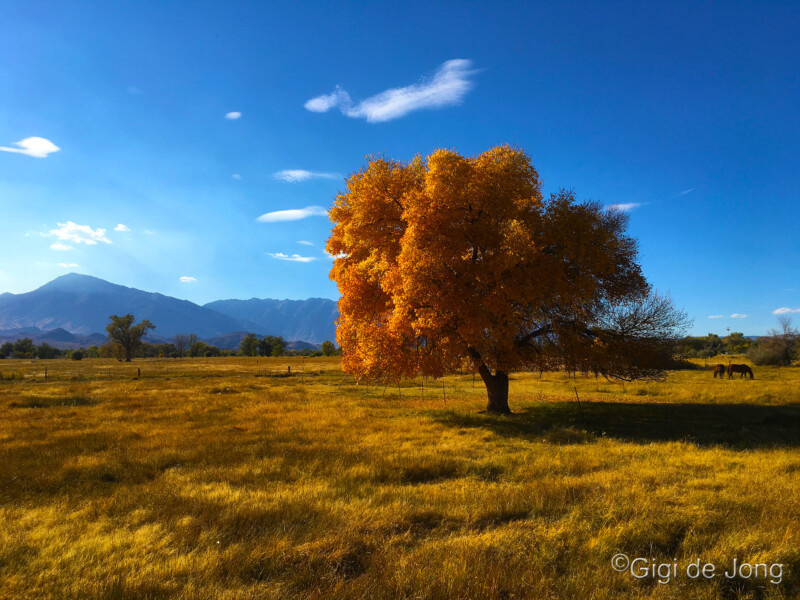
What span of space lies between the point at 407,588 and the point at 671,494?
6790 millimetres

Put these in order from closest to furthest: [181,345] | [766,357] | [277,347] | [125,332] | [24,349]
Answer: [766,357]
[125,332]
[24,349]
[277,347]
[181,345]

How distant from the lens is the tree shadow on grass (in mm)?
15969

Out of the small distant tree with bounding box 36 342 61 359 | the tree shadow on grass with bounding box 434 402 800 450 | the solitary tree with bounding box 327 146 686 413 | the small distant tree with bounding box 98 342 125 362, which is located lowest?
the small distant tree with bounding box 36 342 61 359

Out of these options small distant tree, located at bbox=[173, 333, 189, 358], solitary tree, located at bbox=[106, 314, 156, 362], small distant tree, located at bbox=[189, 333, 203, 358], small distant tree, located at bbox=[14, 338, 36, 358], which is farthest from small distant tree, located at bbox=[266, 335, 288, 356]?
small distant tree, located at bbox=[14, 338, 36, 358]

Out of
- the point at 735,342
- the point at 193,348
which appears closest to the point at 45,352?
the point at 193,348

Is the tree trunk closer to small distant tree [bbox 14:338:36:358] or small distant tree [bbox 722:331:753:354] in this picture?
small distant tree [bbox 722:331:753:354]

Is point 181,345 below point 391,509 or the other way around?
below

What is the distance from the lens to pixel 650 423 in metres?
19.6

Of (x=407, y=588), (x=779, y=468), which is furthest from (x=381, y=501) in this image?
(x=779, y=468)

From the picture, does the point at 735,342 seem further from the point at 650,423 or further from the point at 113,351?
the point at 113,351

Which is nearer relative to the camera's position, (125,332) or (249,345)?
(125,332)

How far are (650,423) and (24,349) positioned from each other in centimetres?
19984

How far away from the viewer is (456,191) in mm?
18203

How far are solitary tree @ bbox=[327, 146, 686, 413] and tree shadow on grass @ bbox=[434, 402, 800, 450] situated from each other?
2.43 metres
